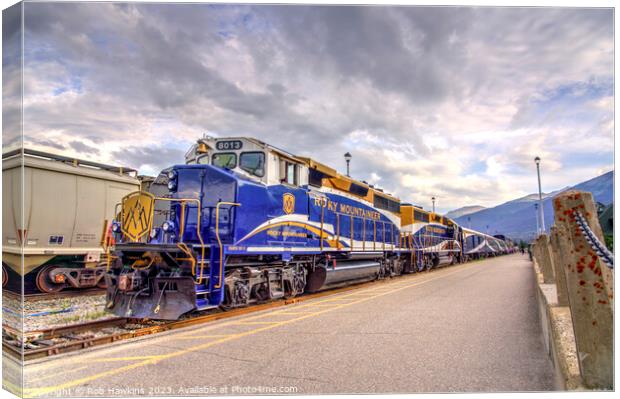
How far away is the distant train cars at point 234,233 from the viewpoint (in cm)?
698

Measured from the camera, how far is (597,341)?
2.99 meters

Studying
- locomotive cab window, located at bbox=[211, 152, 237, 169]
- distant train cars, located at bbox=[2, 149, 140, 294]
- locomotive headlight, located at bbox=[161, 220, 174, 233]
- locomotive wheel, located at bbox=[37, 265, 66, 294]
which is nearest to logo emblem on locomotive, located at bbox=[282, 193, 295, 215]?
locomotive cab window, located at bbox=[211, 152, 237, 169]

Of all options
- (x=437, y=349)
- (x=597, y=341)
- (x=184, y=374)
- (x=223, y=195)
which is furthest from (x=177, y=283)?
(x=597, y=341)

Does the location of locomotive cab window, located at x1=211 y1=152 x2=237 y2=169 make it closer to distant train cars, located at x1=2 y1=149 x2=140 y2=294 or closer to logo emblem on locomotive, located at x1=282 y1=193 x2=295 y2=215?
logo emblem on locomotive, located at x1=282 y1=193 x2=295 y2=215

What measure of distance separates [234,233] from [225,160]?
2.00 meters

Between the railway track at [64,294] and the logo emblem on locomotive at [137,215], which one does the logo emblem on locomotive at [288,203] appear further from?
the railway track at [64,294]

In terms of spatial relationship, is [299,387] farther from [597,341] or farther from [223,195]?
[223,195]

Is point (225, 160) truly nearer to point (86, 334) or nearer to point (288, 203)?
point (288, 203)

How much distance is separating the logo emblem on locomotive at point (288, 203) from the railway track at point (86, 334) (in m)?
2.14

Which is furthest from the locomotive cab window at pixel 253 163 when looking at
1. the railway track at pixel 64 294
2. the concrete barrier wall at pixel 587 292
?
the concrete barrier wall at pixel 587 292

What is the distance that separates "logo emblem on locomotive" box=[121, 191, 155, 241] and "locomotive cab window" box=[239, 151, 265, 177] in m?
2.24

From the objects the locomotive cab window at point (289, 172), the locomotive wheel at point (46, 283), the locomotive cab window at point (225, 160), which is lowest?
the locomotive wheel at point (46, 283)

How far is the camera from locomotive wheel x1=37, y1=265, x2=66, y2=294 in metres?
10.4

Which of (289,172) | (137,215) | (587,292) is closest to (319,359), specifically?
Result: (587,292)
